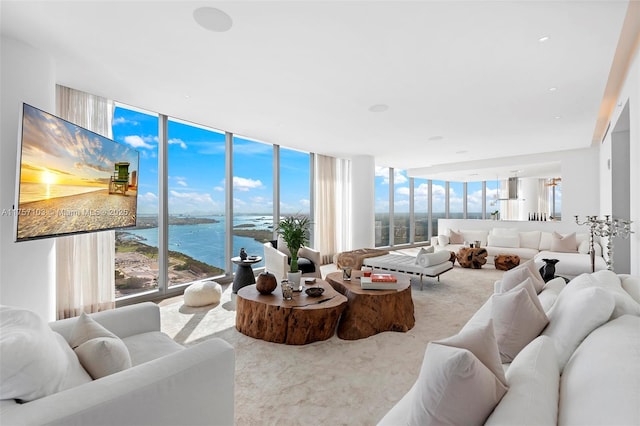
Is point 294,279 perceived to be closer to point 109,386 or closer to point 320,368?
point 320,368

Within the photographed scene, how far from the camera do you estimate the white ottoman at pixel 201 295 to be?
3891 millimetres

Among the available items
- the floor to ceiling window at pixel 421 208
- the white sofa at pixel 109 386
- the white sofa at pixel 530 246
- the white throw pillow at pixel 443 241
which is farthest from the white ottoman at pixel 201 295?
the floor to ceiling window at pixel 421 208

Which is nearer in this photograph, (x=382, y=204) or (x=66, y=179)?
(x=66, y=179)

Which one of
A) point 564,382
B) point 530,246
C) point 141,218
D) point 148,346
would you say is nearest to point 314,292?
point 148,346

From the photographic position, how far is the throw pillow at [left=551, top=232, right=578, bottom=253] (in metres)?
5.96

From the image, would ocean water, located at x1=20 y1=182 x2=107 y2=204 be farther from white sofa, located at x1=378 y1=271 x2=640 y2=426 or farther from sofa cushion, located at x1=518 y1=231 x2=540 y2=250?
sofa cushion, located at x1=518 y1=231 x2=540 y2=250

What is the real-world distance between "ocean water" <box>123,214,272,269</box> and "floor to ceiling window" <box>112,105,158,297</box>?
0.02 m

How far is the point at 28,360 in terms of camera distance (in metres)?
0.97

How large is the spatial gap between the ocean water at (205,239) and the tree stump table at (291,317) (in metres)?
2.17

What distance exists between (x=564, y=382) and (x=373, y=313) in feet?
6.69

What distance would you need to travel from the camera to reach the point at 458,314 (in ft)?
11.9

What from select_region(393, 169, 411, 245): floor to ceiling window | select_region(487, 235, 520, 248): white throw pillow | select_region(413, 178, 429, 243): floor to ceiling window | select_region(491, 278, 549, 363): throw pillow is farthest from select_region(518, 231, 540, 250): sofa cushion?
select_region(491, 278, 549, 363): throw pillow

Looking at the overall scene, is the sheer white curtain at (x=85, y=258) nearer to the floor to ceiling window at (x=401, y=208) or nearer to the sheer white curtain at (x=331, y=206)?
the sheer white curtain at (x=331, y=206)

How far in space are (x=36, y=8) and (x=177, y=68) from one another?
3.27 feet
